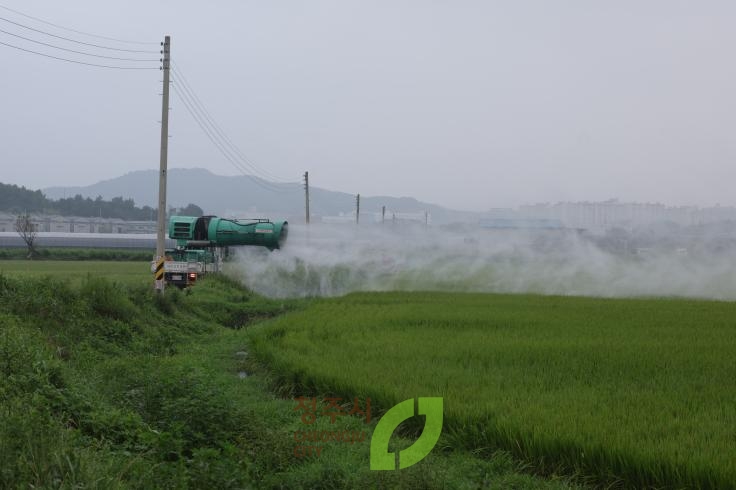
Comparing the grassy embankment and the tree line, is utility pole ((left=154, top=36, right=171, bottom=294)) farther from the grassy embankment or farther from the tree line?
the tree line

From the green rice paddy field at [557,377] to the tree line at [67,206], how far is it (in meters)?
111

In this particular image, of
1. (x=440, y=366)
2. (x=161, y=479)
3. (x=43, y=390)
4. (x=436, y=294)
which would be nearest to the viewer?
(x=161, y=479)

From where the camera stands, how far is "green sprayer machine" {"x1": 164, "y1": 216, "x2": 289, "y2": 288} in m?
30.3

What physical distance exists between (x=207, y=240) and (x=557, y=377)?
81.5ft

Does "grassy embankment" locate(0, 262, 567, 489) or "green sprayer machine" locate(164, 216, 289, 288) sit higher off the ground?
"green sprayer machine" locate(164, 216, 289, 288)

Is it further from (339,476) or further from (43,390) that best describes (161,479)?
(43,390)

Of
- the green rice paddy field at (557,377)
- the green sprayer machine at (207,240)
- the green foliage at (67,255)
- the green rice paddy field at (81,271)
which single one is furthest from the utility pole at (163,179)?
the green foliage at (67,255)

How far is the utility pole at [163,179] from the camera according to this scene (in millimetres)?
21641

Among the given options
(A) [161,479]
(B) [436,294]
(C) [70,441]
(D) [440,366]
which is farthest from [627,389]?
(B) [436,294]

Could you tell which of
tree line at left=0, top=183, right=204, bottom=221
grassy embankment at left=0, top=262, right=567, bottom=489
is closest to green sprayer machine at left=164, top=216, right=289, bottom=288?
grassy embankment at left=0, top=262, right=567, bottom=489

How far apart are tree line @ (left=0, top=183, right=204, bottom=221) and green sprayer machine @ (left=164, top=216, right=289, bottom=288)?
300ft

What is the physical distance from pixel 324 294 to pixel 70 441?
26.2 meters

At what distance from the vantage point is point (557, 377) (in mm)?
9562

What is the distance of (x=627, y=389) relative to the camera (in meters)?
8.73
